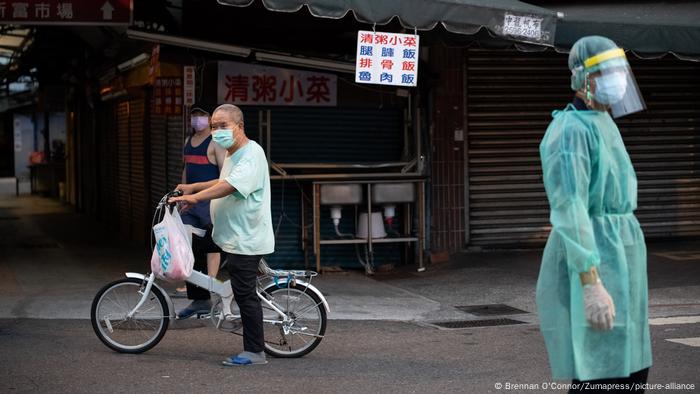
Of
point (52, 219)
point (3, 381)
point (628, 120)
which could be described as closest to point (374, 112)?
point (628, 120)

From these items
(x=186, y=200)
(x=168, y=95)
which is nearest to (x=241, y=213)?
(x=186, y=200)

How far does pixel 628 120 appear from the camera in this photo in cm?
1373

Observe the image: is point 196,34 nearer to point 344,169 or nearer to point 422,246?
point 344,169

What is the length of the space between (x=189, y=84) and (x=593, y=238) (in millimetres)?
8709

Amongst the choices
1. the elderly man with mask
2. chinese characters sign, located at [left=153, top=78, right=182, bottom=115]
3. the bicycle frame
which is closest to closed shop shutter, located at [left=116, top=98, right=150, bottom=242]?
chinese characters sign, located at [left=153, top=78, right=182, bottom=115]

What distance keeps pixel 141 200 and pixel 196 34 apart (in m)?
4.71

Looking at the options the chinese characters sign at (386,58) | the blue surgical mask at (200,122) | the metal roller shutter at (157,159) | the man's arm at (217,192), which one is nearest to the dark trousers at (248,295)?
the man's arm at (217,192)

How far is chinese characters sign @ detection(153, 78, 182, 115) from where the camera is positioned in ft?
41.8

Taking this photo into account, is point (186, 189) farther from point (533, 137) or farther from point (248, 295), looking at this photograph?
point (533, 137)

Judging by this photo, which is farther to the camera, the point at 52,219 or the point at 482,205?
the point at 52,219

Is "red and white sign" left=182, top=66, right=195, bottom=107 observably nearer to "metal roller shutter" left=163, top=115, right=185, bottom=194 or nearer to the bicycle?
"metal roller shutter" left=163, top=115, right=185, bottom=194

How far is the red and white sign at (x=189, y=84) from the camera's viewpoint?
12.1m

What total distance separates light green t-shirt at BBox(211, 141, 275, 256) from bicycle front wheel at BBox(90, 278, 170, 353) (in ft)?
2.74

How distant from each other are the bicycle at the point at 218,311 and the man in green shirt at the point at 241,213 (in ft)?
1.12
